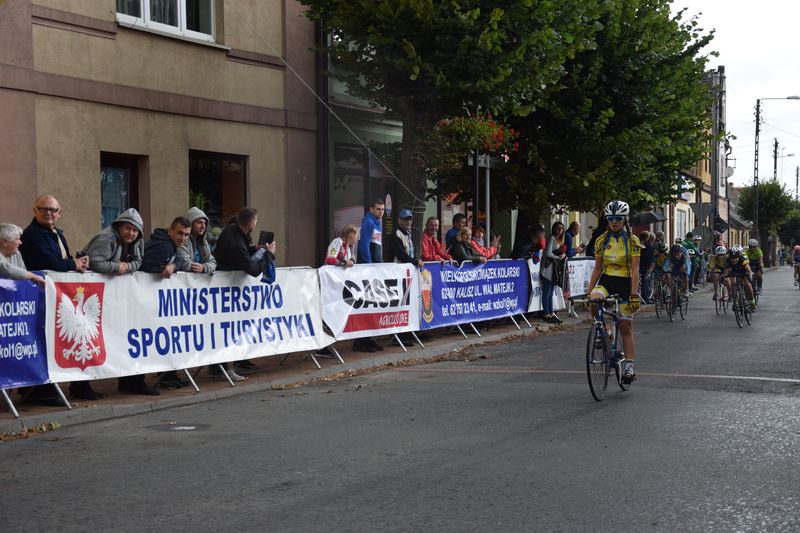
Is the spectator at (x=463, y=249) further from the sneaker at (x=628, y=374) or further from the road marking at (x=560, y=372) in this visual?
the sneaker at (x=628, y=374)

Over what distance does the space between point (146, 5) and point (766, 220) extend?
76.7 meters

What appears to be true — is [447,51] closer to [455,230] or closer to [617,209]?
[455,230]

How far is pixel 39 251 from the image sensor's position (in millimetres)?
9680

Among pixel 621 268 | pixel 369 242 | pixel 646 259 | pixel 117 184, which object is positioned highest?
pixel 117 184

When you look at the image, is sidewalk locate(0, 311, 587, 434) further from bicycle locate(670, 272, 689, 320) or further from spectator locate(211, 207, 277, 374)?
bicycle locate(670, 272, 689, 320)

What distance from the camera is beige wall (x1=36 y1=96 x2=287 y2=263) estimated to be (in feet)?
47.2

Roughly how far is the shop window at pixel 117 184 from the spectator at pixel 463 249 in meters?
5.18

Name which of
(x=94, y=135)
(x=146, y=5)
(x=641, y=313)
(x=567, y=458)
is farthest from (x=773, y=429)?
(x=641, y=313)

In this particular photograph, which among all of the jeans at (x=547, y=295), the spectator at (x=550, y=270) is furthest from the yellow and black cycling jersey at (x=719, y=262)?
the jeans at (x=547, y=295)

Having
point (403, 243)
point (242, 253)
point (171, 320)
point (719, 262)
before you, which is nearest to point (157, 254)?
point (171, 320)

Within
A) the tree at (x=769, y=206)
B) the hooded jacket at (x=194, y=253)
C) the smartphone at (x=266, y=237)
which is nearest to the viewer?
the hooded jacket at (x=194, y=253)

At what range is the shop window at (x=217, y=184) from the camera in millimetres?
17141

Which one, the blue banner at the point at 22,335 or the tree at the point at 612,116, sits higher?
the tree at the point at 612,116

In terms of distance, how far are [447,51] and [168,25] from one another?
457 centimetres
